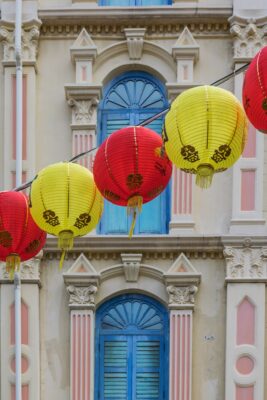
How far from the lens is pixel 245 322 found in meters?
16.2

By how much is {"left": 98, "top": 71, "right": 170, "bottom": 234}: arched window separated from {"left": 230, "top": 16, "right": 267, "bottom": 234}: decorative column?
→ 2.47ft

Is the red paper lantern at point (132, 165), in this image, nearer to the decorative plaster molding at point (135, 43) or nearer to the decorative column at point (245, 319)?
the decorative column at point (245, 319)

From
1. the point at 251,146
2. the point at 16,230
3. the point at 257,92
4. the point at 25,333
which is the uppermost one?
the point at 251,146

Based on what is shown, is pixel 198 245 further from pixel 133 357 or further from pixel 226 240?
pixel 133 357

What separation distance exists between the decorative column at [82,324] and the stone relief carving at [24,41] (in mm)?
2262

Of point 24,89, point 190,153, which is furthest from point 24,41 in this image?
point 190,153

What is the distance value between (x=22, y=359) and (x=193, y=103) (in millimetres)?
5265

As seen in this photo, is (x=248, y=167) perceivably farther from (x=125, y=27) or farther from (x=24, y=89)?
(x=24, y=89)

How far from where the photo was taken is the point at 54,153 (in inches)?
666

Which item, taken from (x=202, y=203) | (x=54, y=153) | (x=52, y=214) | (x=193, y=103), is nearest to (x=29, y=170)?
(x=54, y=153)

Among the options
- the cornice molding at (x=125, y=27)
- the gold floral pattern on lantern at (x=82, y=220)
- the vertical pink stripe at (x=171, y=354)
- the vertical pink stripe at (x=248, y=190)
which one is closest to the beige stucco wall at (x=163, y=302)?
the vertical pink stripe at (x=171, y=354)

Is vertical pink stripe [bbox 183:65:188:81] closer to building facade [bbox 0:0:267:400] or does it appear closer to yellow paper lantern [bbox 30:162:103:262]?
building facade [bbox 0:0:267:400]

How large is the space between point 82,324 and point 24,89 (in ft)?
8.51

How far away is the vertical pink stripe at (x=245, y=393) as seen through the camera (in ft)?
52.5
